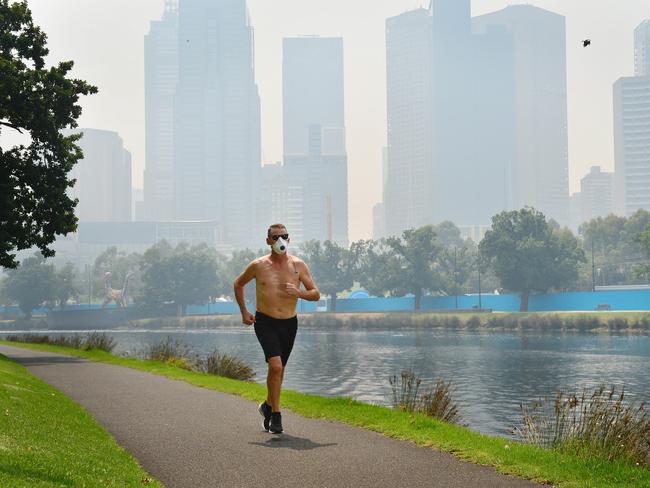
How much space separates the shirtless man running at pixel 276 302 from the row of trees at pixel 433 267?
347ft

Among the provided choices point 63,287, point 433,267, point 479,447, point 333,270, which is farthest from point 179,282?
point 479,447

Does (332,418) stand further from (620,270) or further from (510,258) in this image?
(620,270)

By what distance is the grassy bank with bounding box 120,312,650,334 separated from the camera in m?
99.2

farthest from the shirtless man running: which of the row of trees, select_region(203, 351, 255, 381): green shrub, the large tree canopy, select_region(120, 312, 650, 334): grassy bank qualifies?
the row of trees

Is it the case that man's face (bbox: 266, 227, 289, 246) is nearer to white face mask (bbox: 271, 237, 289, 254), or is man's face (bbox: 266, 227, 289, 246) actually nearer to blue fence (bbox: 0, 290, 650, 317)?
white face mask (bbox: 271, 237, 289, 254)

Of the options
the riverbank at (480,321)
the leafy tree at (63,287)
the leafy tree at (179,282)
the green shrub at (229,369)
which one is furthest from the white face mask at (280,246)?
the leafy tree at (63,287)

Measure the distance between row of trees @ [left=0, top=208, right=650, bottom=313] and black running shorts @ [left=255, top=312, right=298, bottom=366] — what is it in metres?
106

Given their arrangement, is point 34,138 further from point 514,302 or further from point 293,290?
point 514,302

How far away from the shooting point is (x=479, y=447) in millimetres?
10992

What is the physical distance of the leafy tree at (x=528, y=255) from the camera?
411 ft

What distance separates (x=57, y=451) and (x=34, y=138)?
31085 mm

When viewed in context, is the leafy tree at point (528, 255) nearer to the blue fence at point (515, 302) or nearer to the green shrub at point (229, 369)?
the blue fence at point (515, 302)

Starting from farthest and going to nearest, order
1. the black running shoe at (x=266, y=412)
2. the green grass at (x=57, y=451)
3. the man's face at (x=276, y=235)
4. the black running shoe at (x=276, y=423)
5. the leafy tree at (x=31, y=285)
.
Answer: the leafy tree at (x=31, y=285) < the black running shoe at (x=266, y=412) < the black running shoe at (x=276, y=423) < the man's face at (x=276, y=235) < the green grass at (x=57, y=451)

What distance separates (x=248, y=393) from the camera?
18.2m
